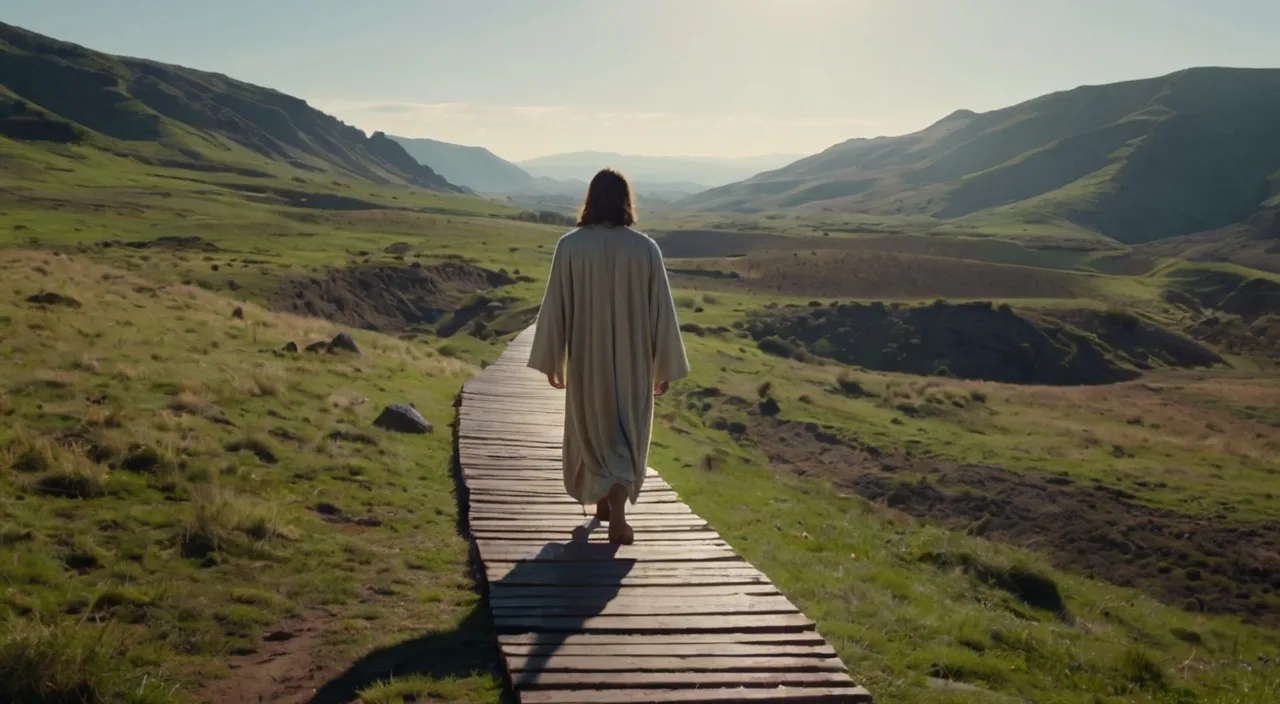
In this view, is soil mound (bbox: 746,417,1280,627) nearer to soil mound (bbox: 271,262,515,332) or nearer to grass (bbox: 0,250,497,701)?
grass (bbox: 0,250,497,701)

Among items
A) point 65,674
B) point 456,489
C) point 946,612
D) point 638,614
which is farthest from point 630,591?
point 456,489

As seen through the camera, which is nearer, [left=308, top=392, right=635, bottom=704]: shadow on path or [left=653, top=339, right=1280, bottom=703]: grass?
[left=308, top=392, right=635, bottom=704]: shadow on path

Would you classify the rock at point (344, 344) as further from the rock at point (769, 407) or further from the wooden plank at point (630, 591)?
the wooden plank at point (630, 591)

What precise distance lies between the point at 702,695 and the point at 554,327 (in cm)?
352

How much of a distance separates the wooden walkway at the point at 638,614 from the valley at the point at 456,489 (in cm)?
43

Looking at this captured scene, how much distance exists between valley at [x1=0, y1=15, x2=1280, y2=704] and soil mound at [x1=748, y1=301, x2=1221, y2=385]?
26 cm

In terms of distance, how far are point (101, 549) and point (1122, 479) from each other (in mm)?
25487

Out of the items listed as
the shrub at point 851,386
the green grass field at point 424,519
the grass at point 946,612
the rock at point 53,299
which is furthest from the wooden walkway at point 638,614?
the shrub at point 851,386

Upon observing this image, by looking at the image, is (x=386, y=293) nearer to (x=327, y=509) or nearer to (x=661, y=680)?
(x=327, y=509)

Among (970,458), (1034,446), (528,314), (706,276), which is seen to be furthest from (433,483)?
(706,276)

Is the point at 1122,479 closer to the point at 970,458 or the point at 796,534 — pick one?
the point at 970,458

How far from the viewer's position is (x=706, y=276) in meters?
78.0

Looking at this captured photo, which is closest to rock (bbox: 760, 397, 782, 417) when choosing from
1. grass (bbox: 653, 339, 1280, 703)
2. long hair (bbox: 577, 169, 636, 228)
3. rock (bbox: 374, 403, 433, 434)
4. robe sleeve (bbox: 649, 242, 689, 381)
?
grass (bbox: 653, 339, 1280, 703)

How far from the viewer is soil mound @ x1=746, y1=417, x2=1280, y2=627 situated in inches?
752
